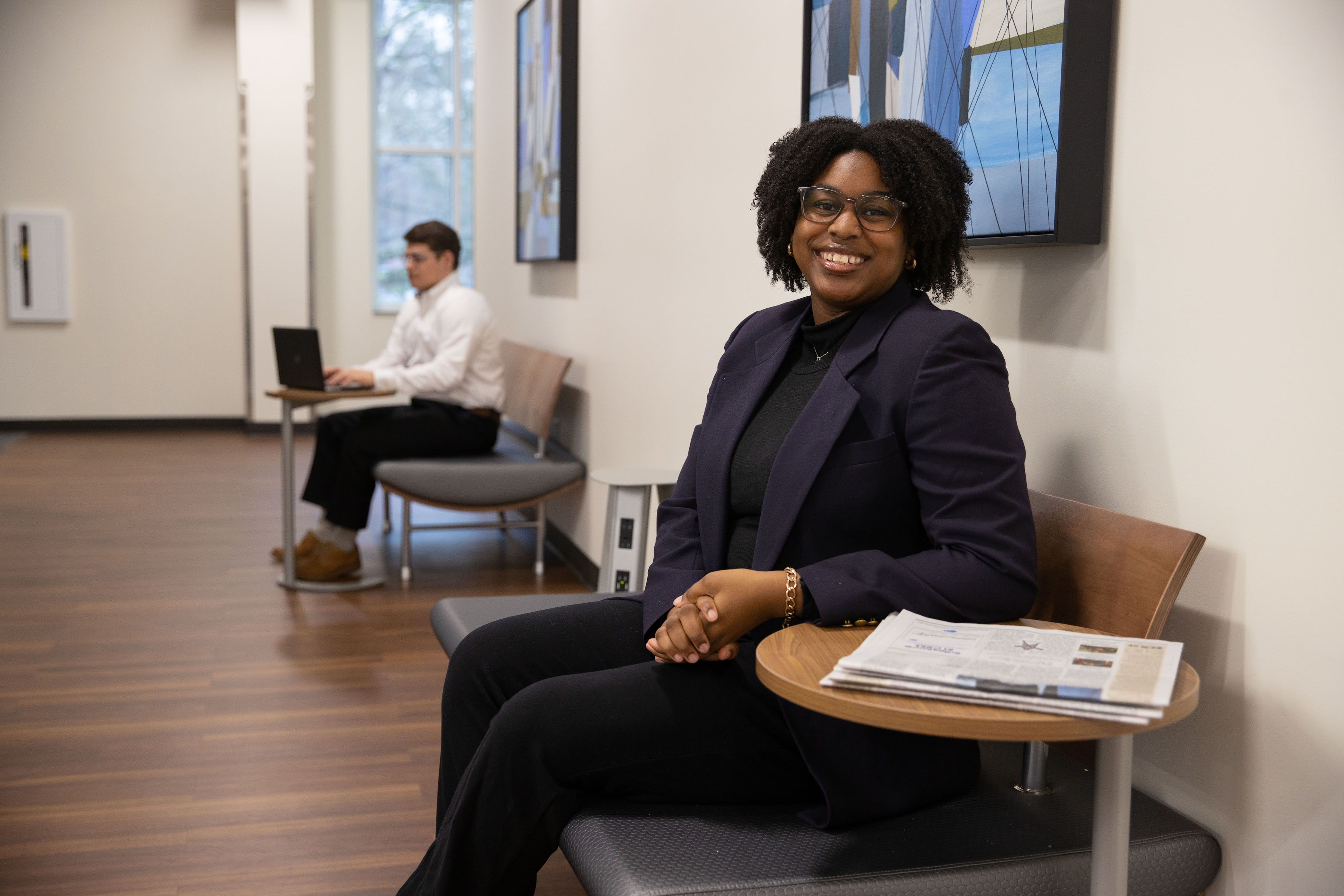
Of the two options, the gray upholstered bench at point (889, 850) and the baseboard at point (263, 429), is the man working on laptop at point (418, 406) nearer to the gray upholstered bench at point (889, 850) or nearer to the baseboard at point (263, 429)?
the gray upholstered bench at point (889, 850)

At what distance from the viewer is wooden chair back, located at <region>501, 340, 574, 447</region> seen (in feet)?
16.5

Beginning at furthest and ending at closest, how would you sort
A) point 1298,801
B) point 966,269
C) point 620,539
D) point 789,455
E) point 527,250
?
point 527,250 < point 620,539 < point 966,269 < point 789,455 < point 1298,801

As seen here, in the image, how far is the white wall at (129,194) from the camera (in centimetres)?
900

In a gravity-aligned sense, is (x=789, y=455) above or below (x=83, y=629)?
above

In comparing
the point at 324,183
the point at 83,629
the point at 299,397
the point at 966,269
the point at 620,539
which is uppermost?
the point at 324,183

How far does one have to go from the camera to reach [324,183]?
9.45m

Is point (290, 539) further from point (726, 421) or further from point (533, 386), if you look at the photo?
point (726, 421)

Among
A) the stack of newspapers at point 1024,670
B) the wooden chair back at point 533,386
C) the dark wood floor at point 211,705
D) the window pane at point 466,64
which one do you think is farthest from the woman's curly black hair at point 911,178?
the window pane at point 466,64

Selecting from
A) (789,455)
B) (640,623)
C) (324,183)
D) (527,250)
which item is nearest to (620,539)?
(640,623)

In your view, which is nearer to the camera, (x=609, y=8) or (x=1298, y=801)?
(x=1298, y=801)

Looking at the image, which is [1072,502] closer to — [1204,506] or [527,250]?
[1204,506]

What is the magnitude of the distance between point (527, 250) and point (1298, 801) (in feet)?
15.9

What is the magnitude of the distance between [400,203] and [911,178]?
856 cm

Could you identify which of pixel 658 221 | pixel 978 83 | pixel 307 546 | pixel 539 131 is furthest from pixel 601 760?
pixel 539 131
